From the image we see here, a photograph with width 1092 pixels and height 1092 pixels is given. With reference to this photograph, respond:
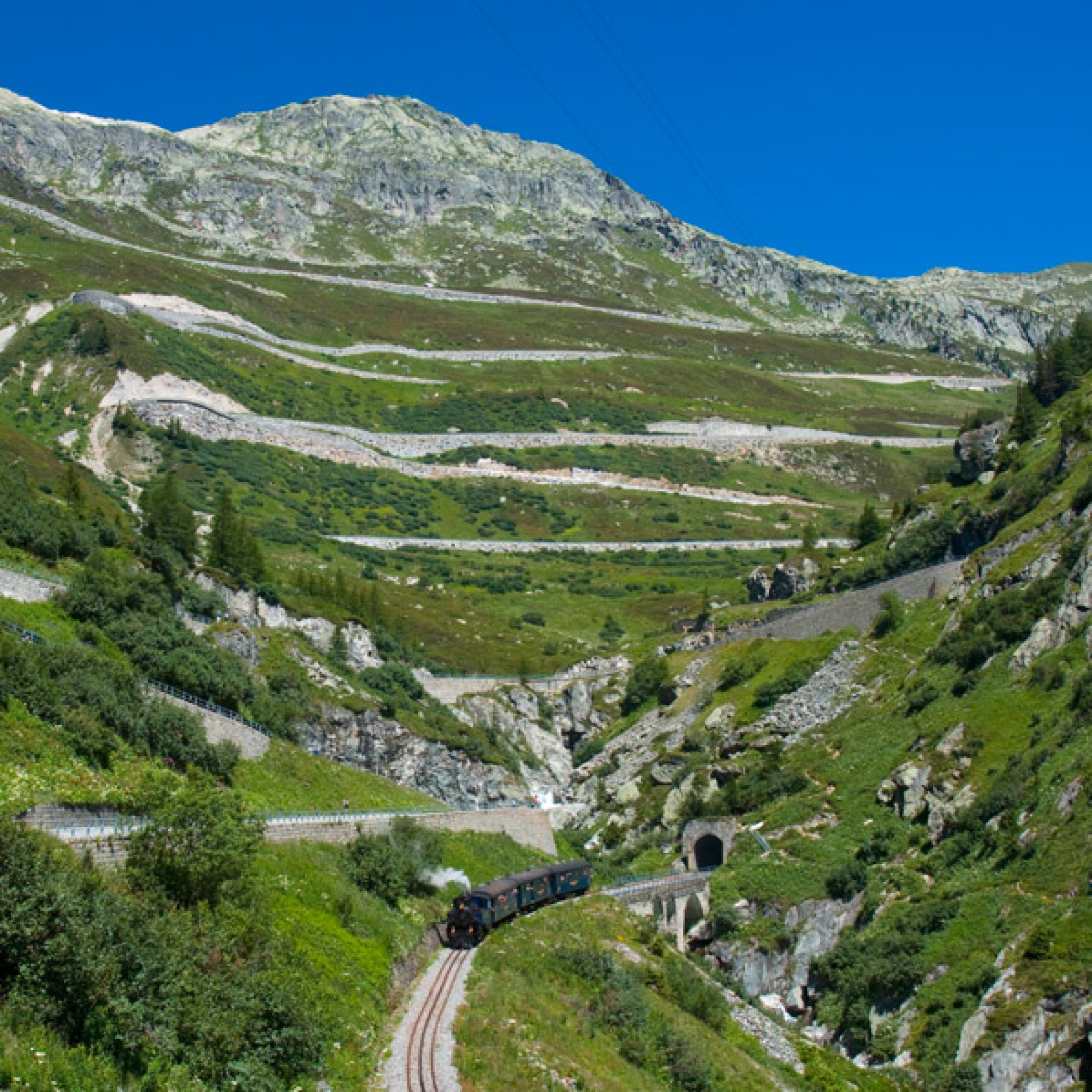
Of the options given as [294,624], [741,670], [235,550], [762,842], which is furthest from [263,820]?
[741,670]

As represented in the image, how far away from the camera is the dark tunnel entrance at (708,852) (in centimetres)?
5003

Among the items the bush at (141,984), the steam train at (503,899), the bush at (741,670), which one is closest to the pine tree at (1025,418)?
the bush at (741,670)

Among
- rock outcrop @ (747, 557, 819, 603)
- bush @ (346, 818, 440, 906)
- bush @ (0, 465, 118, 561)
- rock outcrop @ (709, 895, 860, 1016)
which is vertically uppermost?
rock outcrop @ (747, 557, 819, 603)

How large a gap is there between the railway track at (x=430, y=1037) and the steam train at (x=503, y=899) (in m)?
1.35

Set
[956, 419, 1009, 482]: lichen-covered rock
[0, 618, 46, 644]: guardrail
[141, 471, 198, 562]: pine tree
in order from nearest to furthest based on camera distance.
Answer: [0, 618, 46, 644]: guardrail < [141, 471, 198, 562]: pine tree < [956, 419, 1009, 482]: lichen-covered rock

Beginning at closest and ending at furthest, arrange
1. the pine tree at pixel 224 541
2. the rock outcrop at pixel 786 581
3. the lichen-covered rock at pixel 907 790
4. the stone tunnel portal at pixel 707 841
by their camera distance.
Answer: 1. the lichen-covered rock at pixel 907 790
2. the stone tunnel portal at pixel 707 841
3. the pine tree at pixel 224 541
4. the rock outcrop at pixel 786 581

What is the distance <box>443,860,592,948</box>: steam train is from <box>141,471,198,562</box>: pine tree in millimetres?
29729

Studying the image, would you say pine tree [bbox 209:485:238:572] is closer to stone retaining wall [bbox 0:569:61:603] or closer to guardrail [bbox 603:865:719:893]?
stone retaining wall [bbox 0:569:61:603]

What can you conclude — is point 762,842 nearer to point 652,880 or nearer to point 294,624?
point 652,880

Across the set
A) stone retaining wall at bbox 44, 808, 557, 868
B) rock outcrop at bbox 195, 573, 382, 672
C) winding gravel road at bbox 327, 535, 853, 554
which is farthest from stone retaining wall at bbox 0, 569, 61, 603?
winding gravel road at bbox 327, 535, 853, 554

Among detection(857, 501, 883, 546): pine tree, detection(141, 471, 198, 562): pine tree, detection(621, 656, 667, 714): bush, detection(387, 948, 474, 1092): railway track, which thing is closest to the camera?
detection(387, 948, 474, 1092): railway track

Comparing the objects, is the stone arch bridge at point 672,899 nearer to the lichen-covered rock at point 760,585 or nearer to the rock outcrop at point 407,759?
the rock outcrop at point 407,759

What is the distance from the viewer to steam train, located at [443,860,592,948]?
29.3 meters

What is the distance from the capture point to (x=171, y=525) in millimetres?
59000
